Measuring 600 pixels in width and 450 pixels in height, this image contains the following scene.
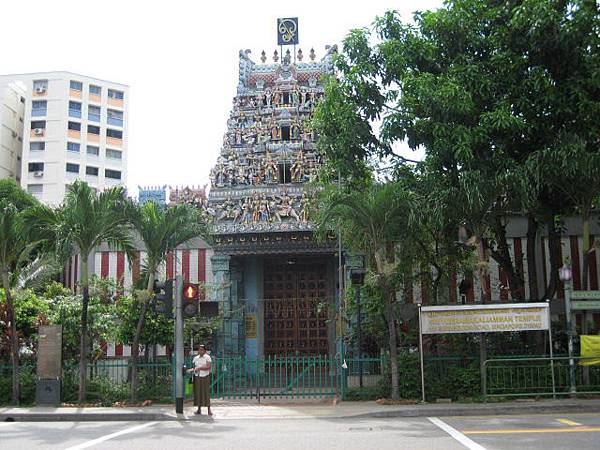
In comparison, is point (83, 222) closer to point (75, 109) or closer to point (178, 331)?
point (178, 331)

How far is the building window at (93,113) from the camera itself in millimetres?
67188

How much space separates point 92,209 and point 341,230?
6.85 metres

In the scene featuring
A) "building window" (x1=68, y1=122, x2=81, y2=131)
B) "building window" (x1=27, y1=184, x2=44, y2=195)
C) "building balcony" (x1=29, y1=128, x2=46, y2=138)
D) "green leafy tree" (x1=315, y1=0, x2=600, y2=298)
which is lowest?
A: "green leafy tree" (x1=315, y1=0, x2=600, y2=298)

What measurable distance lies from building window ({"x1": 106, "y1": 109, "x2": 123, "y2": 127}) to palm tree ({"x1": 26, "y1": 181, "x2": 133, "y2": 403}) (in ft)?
175

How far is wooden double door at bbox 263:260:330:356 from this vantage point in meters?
26.9

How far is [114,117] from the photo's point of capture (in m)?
69.2

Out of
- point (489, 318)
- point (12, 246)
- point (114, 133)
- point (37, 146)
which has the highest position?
point (114, 133)

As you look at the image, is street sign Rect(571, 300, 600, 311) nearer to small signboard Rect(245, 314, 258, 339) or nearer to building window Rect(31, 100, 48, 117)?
small signboard Rect(245, 314, 258, 339)

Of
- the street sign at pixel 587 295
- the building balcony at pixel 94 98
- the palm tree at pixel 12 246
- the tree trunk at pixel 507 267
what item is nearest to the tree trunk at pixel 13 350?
the palm tree at pixel 12 246

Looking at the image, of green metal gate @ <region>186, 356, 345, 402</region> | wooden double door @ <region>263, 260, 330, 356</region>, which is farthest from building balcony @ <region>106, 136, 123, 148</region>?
green metal gate @ <region>186, 356, 345, 402</region>

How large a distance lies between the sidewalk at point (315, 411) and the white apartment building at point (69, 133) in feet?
164

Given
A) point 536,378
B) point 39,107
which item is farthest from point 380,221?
point 39,107

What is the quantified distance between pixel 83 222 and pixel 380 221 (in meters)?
7.69

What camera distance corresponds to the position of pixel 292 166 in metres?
26.9
